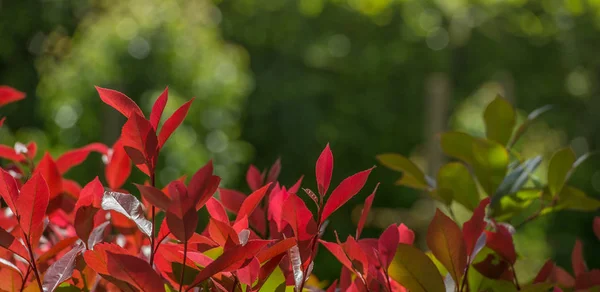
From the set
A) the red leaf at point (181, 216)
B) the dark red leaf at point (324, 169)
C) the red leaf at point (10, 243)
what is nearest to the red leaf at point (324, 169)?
the dark red leaf at point (324, 169)

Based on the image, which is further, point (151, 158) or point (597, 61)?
point (597, 61)

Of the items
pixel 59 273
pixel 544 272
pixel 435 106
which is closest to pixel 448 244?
pixel 544 272

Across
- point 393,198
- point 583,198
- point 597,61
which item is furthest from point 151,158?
point 597,61

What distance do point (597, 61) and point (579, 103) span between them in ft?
4.51

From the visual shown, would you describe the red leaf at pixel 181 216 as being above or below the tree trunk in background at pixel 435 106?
above

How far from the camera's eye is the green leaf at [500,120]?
2.30 feet

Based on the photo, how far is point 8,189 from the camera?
476 millimetres

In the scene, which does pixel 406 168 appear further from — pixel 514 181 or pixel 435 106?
pixel 435 106

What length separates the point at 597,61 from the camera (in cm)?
923

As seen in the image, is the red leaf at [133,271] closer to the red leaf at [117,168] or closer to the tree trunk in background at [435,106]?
the red leaf at [117,168]

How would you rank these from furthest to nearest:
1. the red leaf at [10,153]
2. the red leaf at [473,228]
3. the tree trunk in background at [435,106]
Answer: the tree trunk in background at [435,106] < the red leaf at [10,153] < the red leaf at [473,228]

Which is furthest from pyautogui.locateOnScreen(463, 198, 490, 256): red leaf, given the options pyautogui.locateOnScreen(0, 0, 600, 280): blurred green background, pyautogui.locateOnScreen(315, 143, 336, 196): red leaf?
pyautogui.locateOnScreen(0, 0, 600, 280): blurred green background

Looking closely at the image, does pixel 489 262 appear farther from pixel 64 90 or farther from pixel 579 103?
pixel 579 103

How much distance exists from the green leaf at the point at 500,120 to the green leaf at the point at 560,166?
0.06 metres
